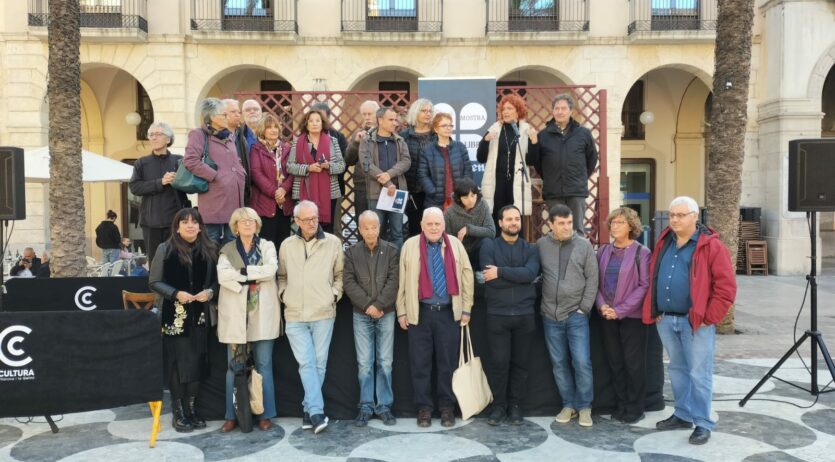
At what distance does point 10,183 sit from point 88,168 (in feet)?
18.7

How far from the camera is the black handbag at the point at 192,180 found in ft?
17.8

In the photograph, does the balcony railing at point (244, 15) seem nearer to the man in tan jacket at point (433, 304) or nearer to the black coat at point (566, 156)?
the black coat at point (566, 156)

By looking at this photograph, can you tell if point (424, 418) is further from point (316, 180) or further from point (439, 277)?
point (316, 180)

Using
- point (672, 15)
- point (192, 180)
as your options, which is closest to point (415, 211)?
point (192, 180)

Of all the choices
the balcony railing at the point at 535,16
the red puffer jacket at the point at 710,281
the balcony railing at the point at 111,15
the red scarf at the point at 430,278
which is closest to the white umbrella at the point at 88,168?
the balcony railing at the point at 111,15

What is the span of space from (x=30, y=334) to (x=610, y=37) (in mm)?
15469

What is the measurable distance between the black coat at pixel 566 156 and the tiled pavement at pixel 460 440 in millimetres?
2297

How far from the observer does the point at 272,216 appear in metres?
6.08

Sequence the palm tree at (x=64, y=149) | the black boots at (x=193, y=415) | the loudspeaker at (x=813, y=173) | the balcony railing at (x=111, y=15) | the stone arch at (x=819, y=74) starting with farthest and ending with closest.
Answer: the balcony railing at (x=111, y=15) < the stone arch at (x=819, y=74) < the palm tree at (x=64, y=149) < the loudspeaker at (x=813, y=173) < the black boots at (x=193, y=415)

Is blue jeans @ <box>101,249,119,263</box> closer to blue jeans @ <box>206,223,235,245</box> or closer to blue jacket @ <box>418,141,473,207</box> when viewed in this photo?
blue jeans @ <box>206,223,235,245</box>

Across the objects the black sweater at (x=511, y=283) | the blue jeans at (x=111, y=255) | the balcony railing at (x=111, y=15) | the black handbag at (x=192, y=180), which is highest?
the balcony railing at (x=111, y=15)

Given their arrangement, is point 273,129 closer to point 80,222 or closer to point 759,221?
point 80,222

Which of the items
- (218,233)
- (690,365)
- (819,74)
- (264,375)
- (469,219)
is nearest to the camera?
(690,365)

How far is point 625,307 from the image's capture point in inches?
189
